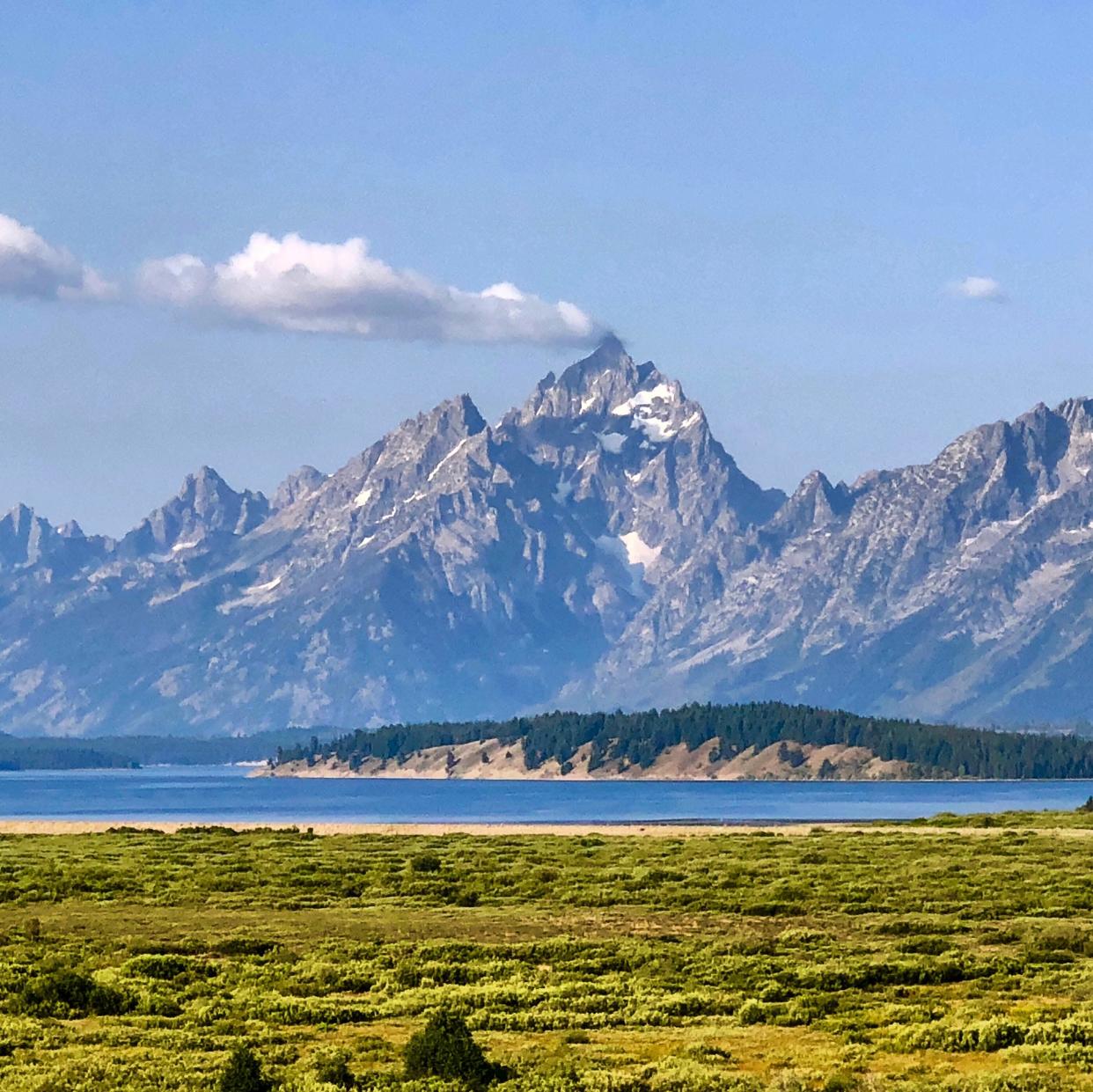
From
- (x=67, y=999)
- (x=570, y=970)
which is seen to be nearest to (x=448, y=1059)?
(x=67, y=999)

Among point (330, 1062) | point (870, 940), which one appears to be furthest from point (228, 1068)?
point (870, 940)

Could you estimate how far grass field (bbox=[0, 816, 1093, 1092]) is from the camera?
40000 millimetres

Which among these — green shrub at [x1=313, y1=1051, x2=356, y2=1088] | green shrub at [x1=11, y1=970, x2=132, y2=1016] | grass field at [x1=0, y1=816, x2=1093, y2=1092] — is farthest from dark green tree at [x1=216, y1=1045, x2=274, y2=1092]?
green shrub at [x1=11, y1=970, x2=132, y2=1016]

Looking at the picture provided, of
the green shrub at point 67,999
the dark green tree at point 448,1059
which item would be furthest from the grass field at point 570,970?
the dark green tree at point 448,1059

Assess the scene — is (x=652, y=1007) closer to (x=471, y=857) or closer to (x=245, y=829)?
(x=471, y=857)

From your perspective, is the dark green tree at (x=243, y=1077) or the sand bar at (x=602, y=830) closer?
the dark green tree at (x=243, y=1077)

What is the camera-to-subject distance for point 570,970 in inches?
2135

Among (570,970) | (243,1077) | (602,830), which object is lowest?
(602,830)

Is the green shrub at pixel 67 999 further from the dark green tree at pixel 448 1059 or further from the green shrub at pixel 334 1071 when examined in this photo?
the dark green tree at pixel 448 1059

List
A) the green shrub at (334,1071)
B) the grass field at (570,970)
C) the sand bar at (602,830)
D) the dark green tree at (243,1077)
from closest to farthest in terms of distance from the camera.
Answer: the dark green tree at (243,1077), the green shrub at (334,1071), the grass field at (570,970), the sand bar at (602,830)

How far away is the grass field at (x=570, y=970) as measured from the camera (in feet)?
131

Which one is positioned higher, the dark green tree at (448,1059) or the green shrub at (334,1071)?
the dark green tree at (448,1059)

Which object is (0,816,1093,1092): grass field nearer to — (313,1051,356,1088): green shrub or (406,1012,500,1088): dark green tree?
(313,1051,356,1088): green shrub

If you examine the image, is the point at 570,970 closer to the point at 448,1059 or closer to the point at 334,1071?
the point at 448,1059
